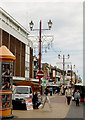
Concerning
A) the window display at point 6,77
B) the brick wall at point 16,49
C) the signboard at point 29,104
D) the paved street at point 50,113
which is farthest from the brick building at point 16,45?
the window display at point 6,77

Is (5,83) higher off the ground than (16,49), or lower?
lower

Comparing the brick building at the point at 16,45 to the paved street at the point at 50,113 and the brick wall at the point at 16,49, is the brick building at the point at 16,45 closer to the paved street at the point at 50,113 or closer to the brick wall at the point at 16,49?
the brick wall at the point at 16,49

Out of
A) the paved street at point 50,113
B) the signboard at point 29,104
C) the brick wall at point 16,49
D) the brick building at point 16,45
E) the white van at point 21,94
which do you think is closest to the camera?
the paved street at point 50,113

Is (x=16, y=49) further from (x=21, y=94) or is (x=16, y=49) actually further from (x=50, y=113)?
(x=50, y=113)

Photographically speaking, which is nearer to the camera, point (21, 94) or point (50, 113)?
point (50, 113)

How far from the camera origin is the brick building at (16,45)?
146 feet

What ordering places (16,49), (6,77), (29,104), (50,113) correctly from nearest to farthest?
(6,77) → (50,113) → (29,104) → (16,49)

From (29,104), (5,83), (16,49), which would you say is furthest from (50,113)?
(16,49)

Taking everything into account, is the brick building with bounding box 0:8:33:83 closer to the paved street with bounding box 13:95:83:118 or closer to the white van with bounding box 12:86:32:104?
the white van with bounding box 12:86:32:104

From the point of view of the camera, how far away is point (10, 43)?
4756 cm

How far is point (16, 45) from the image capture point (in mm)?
52344

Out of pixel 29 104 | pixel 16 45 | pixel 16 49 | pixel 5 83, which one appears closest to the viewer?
pixel 5 83

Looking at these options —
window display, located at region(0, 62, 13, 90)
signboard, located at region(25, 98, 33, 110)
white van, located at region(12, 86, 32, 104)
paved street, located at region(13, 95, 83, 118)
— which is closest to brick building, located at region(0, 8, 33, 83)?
white van, located at region(12, 86, 32, 104)

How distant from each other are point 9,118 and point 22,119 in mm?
832
